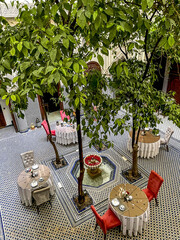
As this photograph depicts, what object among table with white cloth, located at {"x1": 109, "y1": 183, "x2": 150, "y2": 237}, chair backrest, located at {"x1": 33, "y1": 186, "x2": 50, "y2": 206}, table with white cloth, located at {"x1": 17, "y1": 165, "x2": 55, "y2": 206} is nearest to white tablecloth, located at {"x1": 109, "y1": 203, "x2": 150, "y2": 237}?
table with white cloth, located at {"x1": 109, "y1": 183, "x2": 150, "y2": 237}

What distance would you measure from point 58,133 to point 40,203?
11.3 ft

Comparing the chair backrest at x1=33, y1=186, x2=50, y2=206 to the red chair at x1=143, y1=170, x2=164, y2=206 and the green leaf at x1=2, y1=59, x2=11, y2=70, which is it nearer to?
the red chair at x1=143, y1=170, x2=164, y2=206

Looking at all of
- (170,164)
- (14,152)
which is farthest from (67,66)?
(14,152)

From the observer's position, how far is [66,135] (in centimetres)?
741

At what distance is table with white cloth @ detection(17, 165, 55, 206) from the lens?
4.66m

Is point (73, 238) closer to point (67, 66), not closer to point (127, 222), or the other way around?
point (127, 222)

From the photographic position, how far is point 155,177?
4.40m

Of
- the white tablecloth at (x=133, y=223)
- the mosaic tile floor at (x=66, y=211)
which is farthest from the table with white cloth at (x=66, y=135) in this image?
the white tablecloth at (x=133, y=223)

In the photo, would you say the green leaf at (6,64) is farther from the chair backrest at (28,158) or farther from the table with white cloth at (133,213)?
the chair backrest at (28,158)

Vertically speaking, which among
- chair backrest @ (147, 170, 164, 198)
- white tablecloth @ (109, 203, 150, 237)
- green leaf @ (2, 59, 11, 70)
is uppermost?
green leaf @ (2, 59, 11, 70)

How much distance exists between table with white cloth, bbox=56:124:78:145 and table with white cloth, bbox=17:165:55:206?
2.31 m

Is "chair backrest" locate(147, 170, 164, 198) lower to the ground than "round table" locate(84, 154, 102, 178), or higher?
higher

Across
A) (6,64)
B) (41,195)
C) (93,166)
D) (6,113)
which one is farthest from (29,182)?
(6,113)

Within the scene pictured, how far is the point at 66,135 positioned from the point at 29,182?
2.90 m
